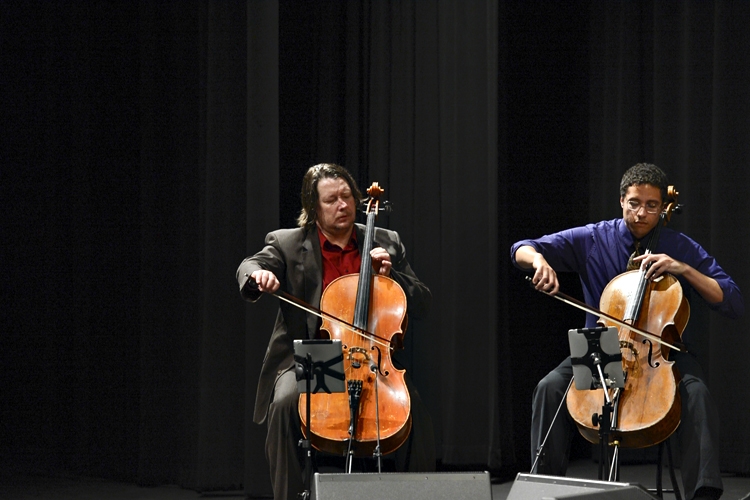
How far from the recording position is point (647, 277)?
2902 millimetres

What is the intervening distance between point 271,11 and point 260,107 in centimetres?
40

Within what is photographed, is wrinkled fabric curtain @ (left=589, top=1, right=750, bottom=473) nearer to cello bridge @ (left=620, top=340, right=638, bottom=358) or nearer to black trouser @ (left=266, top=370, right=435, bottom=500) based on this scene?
cello bridge @ (left=620, top=340, right=638, bottom=358)

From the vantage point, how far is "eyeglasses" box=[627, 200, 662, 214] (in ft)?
10.2

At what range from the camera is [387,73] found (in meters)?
4.04

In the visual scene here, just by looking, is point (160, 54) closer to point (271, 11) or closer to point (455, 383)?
point (271, 11)

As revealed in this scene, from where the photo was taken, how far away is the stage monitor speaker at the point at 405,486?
→ 210 cm

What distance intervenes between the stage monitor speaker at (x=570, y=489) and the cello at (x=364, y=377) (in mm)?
545

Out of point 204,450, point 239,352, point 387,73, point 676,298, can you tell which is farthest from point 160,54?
point 676,298

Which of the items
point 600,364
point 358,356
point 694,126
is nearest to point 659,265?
point 600,364

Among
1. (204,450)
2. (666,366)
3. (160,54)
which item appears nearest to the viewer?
(666,366)

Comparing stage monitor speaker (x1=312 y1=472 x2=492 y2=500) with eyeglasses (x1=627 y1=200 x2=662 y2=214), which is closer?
stage monitor speaker (x1=312 y1=472 x2=492 y2=500)

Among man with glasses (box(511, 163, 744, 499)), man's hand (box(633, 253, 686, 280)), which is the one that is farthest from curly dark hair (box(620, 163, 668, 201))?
man's hand (box(633, 253, 686, 280))

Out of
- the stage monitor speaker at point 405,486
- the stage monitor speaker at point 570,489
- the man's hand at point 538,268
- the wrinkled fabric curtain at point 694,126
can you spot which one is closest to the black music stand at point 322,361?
the stage monitor speaker at point 405,486

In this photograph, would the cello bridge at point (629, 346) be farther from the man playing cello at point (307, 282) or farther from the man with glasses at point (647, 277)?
the man playing cello at point (307, 282)
